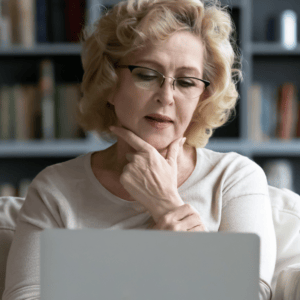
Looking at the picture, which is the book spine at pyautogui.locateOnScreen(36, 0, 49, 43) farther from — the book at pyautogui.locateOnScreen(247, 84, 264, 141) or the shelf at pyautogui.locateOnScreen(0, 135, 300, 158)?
the book at pyautogui.locateOnScreen(247, 84, 264, 141)

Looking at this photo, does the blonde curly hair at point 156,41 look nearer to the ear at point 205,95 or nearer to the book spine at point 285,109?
the ear at point 205,95

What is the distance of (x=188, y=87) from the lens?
3.70 ft

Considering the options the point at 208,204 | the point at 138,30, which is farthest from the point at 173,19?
the point at 208,204

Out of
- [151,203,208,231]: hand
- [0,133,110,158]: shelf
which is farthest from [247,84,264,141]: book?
[151,203,208,231]: hand

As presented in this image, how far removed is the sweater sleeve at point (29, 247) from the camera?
3.14ft

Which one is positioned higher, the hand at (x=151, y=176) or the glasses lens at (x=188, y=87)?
the glasses lens at (x=188, y=87)

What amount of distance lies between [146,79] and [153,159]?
0.22 metres

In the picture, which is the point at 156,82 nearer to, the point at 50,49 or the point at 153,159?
the point at 153,159

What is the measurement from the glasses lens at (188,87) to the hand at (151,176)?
13 cm

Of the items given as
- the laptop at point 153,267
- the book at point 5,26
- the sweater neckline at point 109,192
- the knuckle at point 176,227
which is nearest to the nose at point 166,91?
the sweater neckline at point 109,192

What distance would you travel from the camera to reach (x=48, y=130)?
2420 millimetres

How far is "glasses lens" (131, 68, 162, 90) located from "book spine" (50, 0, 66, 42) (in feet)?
4.82

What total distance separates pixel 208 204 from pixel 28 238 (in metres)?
0.48

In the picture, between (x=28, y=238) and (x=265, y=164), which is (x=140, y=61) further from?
(x=265, y=164)
